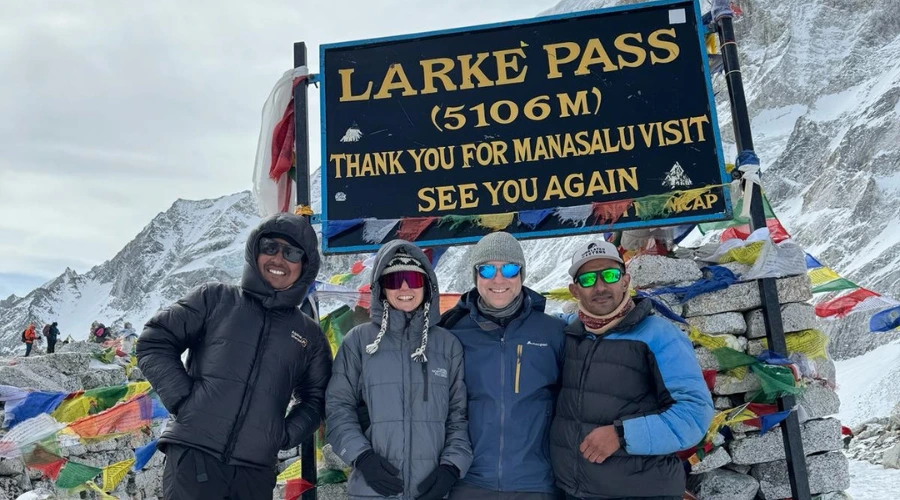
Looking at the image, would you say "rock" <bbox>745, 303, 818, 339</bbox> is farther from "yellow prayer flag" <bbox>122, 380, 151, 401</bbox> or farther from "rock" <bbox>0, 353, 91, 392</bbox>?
"rock" <bbox>0, 353, 91, 392</bbox>

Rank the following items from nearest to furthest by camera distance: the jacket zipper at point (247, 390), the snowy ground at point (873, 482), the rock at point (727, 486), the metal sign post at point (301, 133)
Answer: the jacket zipper at point (247, 390), the rock at point (727, 486), the metal sign post at point (301, 133), the snowy ground at point (873, 482)

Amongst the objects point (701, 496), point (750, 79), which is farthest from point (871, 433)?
point (750, 79)

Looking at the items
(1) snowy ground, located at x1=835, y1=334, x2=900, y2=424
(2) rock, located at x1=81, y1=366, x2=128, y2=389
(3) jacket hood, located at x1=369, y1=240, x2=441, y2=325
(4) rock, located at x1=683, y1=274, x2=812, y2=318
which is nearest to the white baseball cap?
(3) jacket hood, located at x1=369, y1=240, x2=441, y2=325

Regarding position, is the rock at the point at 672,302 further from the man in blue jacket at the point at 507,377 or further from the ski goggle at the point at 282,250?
the ski goggle at the point at 282,250

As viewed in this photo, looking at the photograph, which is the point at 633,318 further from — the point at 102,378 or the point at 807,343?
the point at 102,378

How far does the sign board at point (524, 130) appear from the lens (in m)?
4.79

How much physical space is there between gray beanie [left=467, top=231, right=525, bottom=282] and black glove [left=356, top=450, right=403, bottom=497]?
105 cm

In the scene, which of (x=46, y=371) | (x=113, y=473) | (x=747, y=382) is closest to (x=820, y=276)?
(x=747, y=382)

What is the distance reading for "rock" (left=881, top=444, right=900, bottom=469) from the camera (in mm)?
11891

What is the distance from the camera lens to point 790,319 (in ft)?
15.3

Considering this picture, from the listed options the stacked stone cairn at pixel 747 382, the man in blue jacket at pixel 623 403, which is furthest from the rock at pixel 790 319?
the man in blue jacket at pixel 623 403

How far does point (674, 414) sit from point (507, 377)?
78 cm

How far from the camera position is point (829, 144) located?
78.6 m

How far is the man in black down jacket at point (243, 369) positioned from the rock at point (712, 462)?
2.66 meters
